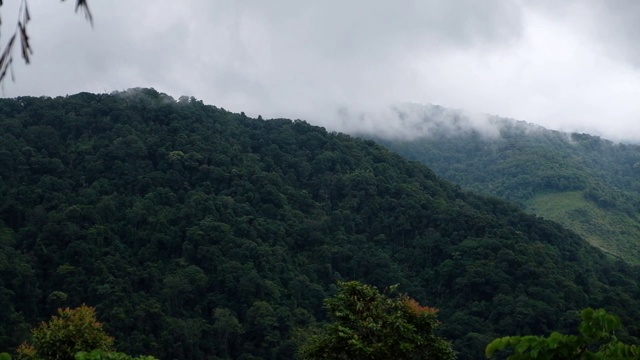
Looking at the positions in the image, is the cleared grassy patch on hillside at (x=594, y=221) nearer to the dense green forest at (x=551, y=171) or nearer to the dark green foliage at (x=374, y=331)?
the dense green forest at (x=551, y=171)

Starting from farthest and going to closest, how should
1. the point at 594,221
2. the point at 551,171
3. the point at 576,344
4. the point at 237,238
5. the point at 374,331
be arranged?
1. the point at 551,171
2. the point at 594,221
3. the point at 237,238
4. the point at 374,331
5. the point at 576,344

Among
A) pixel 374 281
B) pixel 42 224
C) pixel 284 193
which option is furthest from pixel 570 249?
pixel 42 224

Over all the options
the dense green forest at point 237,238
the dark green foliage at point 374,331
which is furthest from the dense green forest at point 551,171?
the dark green foliage at point 374,331

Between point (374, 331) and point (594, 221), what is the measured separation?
66989 mm

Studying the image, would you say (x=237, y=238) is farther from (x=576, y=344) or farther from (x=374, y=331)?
(x=576, y=344)

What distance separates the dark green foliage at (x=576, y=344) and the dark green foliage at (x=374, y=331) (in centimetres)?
904

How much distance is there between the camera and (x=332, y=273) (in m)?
53.8

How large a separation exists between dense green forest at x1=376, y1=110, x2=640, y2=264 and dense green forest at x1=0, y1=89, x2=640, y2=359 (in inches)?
653

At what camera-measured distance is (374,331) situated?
44.7ft

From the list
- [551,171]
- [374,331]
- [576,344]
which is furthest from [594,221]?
[576,344]

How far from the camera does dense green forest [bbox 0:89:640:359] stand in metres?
Result: 42.9

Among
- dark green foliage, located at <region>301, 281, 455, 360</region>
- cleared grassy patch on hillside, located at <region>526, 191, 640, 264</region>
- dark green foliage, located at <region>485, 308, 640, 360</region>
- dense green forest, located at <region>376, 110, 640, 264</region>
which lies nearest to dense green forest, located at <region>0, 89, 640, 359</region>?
cleared grassy patch on hillside, located at <region>526, 191, 640, 264</region>

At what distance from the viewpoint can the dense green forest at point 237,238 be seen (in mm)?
42938

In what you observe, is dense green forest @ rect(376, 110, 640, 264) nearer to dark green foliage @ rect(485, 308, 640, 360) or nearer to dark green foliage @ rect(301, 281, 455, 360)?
dark green foliage @ rect(301, 281, 455, 360)
